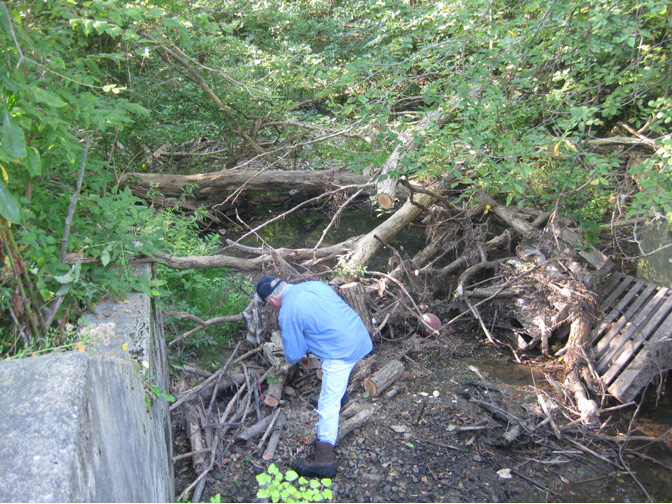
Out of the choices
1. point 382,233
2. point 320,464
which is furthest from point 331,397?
point 382,233

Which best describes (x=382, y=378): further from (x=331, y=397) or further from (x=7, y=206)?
(x=7, y=206)

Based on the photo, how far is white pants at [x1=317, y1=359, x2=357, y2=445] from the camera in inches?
155

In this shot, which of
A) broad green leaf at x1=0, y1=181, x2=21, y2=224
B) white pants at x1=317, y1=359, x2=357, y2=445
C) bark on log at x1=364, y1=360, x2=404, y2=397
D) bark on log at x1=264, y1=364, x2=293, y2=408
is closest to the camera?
broad green leaf at x1=0, y1=181, x2=21, y2=224

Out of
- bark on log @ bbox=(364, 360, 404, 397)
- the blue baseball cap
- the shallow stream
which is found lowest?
the shallow stream

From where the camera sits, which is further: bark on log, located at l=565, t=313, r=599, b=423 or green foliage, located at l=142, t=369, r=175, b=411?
bark on log, located at l=565, t=313, r=599, b=423

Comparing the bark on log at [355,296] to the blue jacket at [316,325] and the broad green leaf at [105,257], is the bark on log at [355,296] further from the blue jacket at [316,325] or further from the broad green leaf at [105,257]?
the broad green leaf at [105,257]

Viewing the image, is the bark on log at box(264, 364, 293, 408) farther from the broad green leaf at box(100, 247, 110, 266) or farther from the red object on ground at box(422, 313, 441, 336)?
the broad green leaf at box(100, 247, 110, 266)

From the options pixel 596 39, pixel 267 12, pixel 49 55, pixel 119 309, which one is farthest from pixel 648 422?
pixel 267 12

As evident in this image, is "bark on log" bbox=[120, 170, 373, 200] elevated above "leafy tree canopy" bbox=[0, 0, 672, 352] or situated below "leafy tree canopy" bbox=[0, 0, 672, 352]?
below

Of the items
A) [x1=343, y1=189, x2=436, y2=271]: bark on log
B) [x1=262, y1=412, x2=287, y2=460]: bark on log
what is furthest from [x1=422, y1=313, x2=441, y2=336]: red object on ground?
[x1=262, y1=412, x2=287, y2=460]: bark on log

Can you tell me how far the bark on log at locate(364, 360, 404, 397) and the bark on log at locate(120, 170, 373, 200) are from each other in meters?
3.80

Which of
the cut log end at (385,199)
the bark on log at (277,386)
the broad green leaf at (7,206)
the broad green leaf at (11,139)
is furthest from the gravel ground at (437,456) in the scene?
the broad green leaf at (11,139)

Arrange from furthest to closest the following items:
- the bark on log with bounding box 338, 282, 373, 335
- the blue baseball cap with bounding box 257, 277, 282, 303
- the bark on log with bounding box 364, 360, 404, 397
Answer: the bark on log with bounding box 338, 282, 373, 335 → the bark on log with bounding box 364, 360, 404, 397 → the blue baseball cap with bounding box 257, 277, 282, 303

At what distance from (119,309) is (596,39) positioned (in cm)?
503
